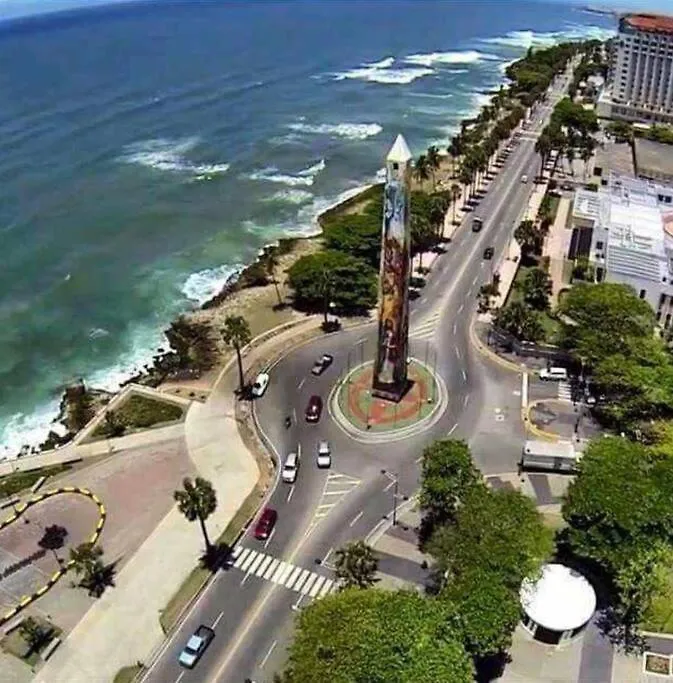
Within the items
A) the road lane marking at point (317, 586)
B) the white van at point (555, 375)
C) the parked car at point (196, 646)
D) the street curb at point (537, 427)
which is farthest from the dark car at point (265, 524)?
the white van at point (555, 375)

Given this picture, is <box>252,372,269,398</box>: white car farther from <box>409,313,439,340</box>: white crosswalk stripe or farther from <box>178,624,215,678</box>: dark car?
<box>178,624,215,678</box>: dark car

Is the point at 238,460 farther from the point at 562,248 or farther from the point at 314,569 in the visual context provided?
the point at 562,248

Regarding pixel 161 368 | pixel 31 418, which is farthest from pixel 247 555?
pixel 31 418

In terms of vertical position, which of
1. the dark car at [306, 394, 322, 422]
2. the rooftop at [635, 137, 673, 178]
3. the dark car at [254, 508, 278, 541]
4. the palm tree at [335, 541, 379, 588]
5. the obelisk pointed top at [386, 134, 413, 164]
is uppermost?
the obelisk pointed top at [386, 134, 413, 164]

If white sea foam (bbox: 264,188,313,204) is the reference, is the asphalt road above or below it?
below

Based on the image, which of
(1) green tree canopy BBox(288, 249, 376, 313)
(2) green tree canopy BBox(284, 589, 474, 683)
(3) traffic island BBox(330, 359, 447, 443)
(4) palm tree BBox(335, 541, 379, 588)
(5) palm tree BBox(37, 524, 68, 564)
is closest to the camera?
(2) green tree canopy BBox(284, 589, 474, 683)

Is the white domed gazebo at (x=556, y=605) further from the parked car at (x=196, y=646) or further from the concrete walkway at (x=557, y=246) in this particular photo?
the concrete walkway at (x=557, y=246)

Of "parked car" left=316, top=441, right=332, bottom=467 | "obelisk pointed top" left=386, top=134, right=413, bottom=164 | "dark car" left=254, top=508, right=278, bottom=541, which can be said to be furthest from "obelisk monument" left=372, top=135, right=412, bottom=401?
"dark car" left=254, top=508, right=278, bottom=541
